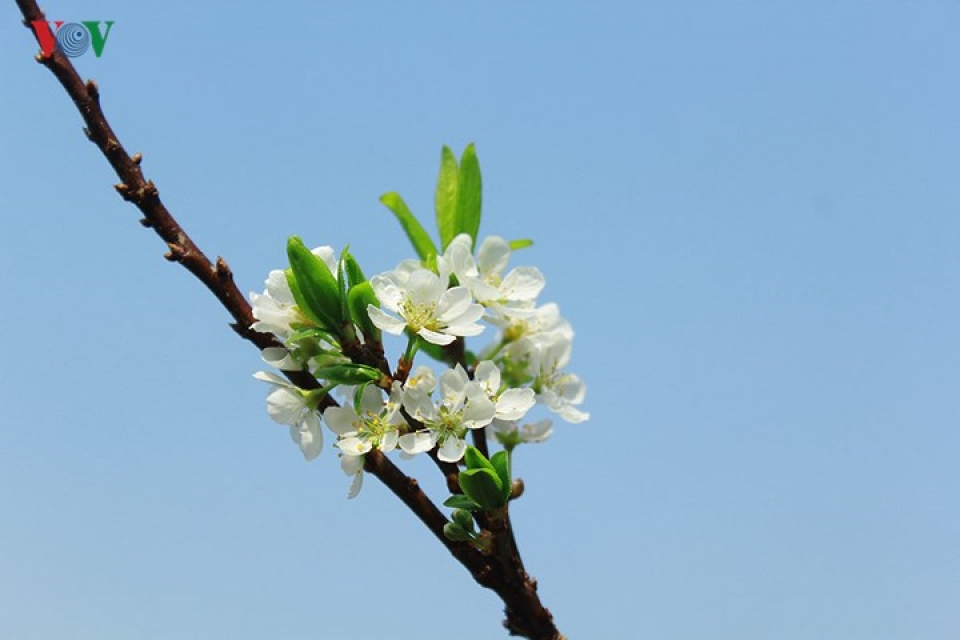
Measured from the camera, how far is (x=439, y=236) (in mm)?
1867

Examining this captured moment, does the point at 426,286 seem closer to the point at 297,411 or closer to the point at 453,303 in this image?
the point at 453,303

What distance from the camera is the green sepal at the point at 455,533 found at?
1441 millimetres

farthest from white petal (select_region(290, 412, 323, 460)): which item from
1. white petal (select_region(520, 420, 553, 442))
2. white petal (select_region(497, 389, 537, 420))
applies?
white petal (select_region(520, 420, 553, 442))

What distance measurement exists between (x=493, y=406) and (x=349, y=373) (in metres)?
0.23

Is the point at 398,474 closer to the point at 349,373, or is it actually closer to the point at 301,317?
the point at 349,373

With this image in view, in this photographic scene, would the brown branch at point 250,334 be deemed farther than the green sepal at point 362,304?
No

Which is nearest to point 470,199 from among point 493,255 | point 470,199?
point 470,199

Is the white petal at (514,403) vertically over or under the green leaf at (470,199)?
under

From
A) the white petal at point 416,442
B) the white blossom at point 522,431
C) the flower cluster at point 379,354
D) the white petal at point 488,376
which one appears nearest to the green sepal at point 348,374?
the flower cluster at point 379,354

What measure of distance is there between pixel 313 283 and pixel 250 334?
13cm

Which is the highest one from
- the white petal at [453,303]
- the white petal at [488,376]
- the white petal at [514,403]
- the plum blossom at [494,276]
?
the plum blossom at [494,276]

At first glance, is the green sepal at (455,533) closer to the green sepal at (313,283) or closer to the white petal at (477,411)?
the white petal at (477,411)

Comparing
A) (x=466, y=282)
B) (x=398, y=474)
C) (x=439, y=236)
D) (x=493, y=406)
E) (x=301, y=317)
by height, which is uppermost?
(x=439, y=236)

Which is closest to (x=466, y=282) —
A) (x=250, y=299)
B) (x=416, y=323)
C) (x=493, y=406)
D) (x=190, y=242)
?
(x=416, y=323)
